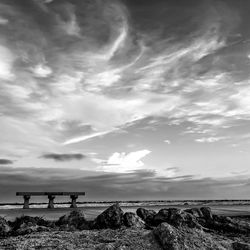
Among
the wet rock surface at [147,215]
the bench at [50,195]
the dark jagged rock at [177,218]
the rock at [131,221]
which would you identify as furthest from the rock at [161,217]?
the bench at [50,195]

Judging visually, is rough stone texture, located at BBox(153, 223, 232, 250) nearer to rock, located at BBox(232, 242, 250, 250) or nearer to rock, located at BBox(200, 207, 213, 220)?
rock, located at BBox(232, 242, 250, 250)

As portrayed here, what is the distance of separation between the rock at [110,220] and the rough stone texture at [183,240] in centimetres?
595

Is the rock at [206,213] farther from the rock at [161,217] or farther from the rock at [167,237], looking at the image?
the rock at [167,237]

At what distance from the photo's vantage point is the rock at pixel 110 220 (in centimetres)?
1619

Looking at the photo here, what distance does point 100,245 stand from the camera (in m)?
10.3

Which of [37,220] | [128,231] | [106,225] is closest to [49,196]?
[37,220]

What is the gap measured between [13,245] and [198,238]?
6.09m

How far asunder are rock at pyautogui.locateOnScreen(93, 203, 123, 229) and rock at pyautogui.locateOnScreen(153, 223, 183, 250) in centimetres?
595

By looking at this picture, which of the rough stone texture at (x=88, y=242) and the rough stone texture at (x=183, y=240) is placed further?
the rough stone texture at (x=88, y=242)

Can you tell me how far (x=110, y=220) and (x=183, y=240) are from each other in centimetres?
706

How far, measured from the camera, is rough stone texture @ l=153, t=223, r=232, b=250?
32.3ft

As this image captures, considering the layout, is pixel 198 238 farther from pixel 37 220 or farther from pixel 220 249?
pixel 37 220

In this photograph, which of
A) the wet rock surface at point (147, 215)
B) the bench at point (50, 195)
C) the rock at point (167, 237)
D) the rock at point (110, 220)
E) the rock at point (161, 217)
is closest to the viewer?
the rock at point (167, 237)

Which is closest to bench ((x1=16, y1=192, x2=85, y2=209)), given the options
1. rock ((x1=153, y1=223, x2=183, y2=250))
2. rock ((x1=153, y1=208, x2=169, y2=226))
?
rock ((x1=153, y1=208, x2=169, y2=226))
